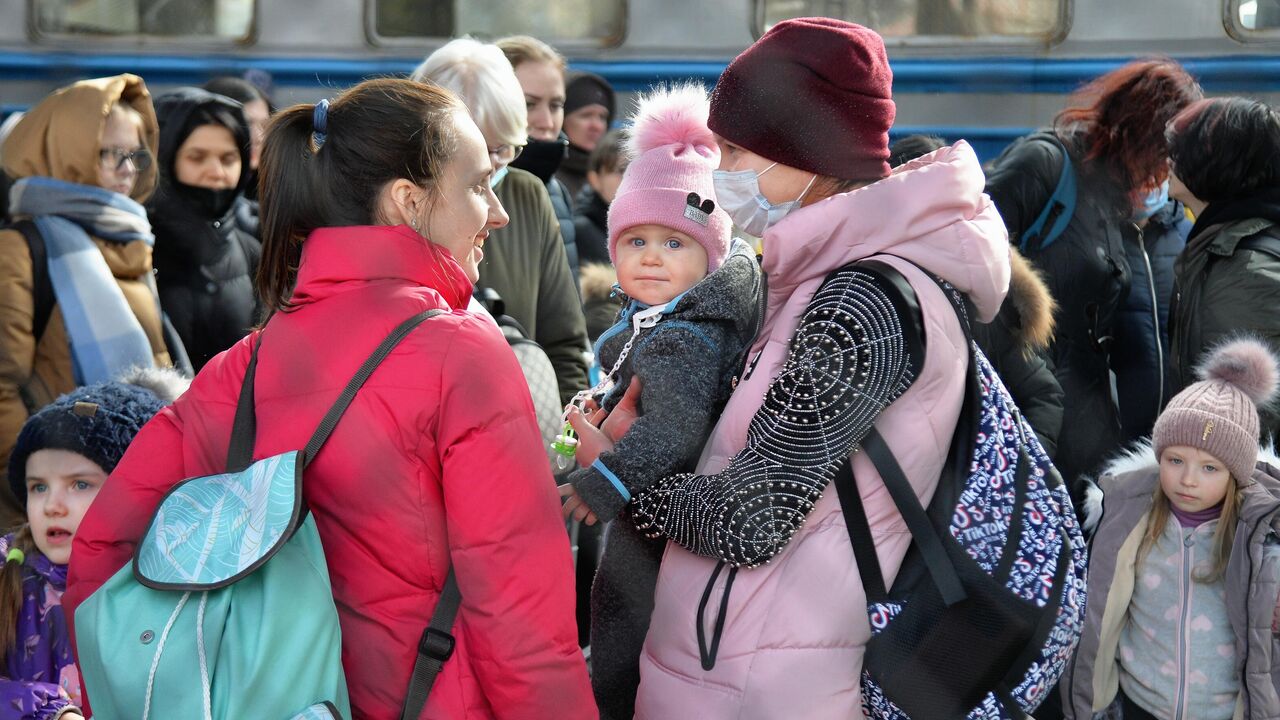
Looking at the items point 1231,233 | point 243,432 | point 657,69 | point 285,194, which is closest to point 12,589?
point 243,432

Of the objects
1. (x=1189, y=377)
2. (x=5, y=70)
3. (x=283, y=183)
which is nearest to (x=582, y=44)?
(x=5, y=70)

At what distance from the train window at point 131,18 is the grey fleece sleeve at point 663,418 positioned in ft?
17.3

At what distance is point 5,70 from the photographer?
7.10 meters

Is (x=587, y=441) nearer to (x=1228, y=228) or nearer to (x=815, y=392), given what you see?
(x=815, y=392)

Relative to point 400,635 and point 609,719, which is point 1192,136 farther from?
point 400,635

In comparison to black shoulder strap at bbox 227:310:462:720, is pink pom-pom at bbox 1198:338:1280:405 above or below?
below

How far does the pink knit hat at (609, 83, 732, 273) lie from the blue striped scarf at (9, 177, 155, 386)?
1671 millimetres

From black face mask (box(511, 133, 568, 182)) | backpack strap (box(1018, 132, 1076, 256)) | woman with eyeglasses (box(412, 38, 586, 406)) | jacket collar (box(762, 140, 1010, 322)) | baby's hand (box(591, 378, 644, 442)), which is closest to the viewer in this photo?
jacket collar (box(762, 140, 1010, 322))

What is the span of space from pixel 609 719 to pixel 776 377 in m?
0.99

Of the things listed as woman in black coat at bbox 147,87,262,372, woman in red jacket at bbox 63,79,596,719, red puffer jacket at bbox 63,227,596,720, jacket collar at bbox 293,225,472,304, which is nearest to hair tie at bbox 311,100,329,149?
woman in red jacket at bbox 63,79,596,719

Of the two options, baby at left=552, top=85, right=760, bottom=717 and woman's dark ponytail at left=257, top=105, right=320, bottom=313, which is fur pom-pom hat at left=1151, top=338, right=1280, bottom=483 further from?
woman's dark ponytail at left=257, top=105, right=320, bottom=313

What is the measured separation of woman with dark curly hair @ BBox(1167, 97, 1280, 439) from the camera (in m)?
3.93

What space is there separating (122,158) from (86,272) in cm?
46

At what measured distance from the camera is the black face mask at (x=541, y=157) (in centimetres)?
441
